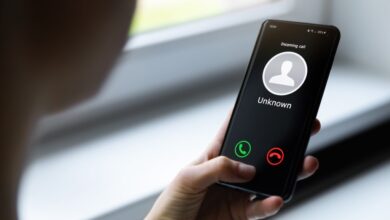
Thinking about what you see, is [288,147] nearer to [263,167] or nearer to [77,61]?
[263,167]

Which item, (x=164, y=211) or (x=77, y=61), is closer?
(x=77, y=61)

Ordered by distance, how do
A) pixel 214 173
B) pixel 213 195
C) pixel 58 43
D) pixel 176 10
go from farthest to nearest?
pixel 176 10 < pixel 213 195 < pixel 214 173 < pixel 58 43

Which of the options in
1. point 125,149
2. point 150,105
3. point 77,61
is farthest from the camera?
point 150,105

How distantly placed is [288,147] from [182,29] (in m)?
0.39

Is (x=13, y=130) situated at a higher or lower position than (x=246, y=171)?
higher

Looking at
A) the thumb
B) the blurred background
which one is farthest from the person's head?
the blurred background

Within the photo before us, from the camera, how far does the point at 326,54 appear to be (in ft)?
2.03

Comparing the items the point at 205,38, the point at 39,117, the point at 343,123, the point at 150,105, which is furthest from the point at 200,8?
the point at 39,117

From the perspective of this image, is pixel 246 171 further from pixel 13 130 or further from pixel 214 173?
pixel 13 130

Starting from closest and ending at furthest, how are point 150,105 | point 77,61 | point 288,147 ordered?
point 77,61
point 288,147
point 150,105

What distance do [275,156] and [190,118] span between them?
0.36 metres

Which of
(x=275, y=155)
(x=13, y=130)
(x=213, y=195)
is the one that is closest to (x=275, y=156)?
(x=275, y=155)

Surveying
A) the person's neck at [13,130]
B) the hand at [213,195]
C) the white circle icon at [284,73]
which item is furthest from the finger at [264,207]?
the person's neck at [13,130]

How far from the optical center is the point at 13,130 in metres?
0.37
